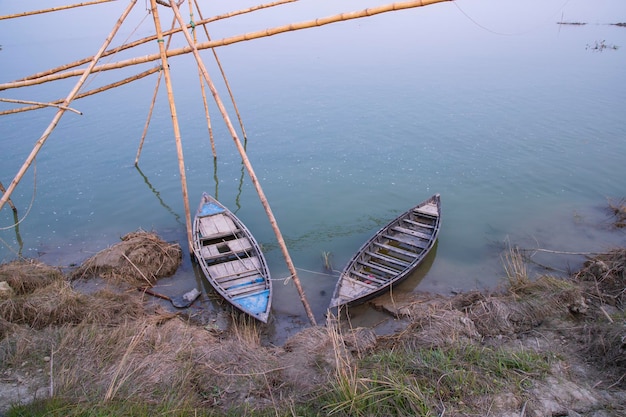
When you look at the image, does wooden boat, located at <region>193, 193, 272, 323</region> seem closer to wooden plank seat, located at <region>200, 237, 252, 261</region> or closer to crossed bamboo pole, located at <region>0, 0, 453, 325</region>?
wooden plank seat, located at <region>200, 237, 252, 261</region>

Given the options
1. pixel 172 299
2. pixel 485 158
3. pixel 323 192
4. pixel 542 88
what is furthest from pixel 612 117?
pixel 172 299

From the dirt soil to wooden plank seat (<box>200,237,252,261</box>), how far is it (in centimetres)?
151

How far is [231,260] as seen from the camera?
8.99m

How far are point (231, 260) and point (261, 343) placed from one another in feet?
7.94

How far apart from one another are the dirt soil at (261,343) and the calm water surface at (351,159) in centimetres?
178

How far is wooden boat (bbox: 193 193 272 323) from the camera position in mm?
7434

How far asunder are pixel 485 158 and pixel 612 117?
19.9 ft

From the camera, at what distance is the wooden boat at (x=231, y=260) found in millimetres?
7434

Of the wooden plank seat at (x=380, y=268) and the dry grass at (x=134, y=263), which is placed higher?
the dry grass at (x=134, y=263)

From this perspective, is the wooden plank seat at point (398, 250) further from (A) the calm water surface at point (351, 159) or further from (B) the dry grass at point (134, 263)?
(B) the dry grass at point (134, 263)

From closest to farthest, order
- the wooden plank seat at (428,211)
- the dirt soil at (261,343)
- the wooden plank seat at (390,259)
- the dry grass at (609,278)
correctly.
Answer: the dirt soil at (261,343), the dry grass at (609,278), the wooden plank seat at (390,259), the wooden plank seat at (428,211)

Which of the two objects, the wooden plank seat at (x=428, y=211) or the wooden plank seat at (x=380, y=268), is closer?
the wooden plank seat at (x=380, y=268)

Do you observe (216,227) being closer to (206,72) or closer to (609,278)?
(206,72)

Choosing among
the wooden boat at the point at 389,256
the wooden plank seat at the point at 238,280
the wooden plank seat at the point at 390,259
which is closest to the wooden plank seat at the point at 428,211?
the wooden boat at the point at 389,256
